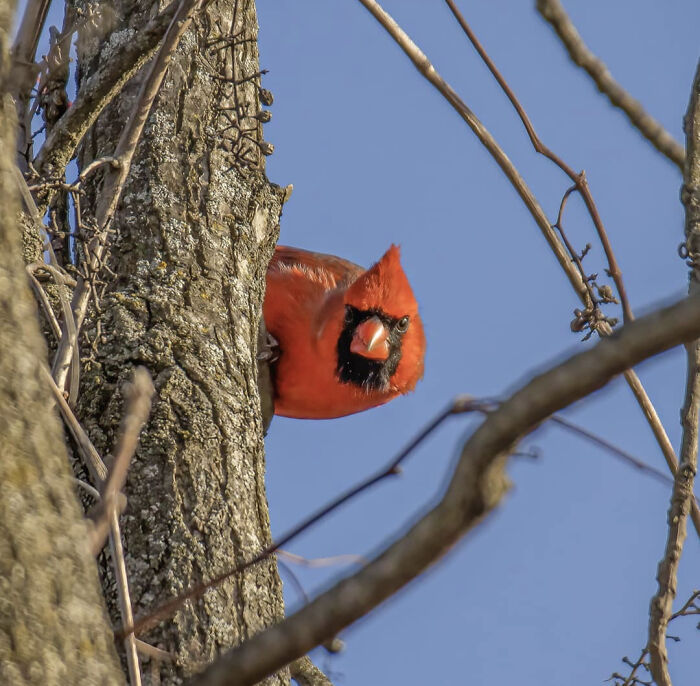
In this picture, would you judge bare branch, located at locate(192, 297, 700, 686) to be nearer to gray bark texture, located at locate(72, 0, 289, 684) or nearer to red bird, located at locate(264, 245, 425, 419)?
gray bark texture, located at locate(72, 0, 289, 684)

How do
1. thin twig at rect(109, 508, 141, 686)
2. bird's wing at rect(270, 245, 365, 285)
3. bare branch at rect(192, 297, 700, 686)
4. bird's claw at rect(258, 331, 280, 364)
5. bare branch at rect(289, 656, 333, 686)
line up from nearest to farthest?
bare branch at rect(192, 297, 700, 686), thin twig at rect(109, 508, 141, 686), bare branch at rect(289, 656, 333, 686), bird's claw at rect(258, 331, 280, 364), bird's wing at rect(270, 245, 365, 285)

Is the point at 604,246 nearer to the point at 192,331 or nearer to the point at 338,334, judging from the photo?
the point at 192,331

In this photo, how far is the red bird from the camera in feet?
11.4

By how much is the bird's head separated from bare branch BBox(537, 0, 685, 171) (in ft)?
6.62

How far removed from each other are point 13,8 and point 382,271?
8.61 feet

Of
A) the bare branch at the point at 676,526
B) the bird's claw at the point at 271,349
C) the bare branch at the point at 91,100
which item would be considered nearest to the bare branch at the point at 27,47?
the bare branch at the point at 91,100

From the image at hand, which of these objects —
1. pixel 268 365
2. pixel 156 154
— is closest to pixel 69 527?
pixel 156 154

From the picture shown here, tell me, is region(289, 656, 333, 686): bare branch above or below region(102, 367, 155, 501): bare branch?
above

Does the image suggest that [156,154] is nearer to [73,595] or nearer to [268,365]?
[268,365]

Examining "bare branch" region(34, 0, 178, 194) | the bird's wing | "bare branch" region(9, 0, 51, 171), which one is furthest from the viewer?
the bird's wing

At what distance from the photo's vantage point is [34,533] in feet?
2.57

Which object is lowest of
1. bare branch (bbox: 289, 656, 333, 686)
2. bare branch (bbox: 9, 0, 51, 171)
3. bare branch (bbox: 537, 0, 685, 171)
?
bare branch (bbox: 289, 656, 333, 686)

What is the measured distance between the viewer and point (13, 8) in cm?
88

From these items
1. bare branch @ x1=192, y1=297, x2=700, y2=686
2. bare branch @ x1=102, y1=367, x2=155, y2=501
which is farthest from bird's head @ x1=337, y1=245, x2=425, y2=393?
bare branch @ x1=192, y1=297, x2=700, y2=686
